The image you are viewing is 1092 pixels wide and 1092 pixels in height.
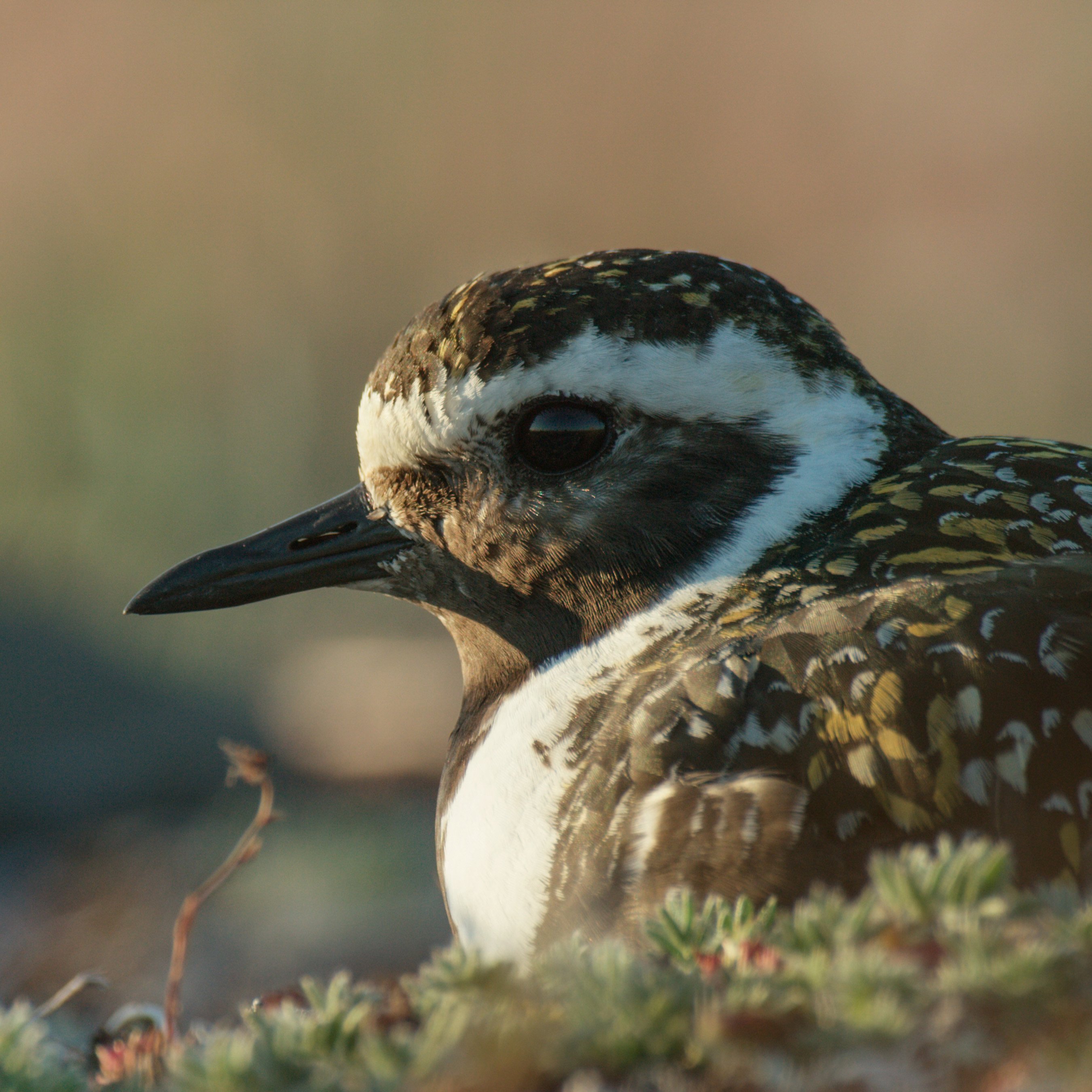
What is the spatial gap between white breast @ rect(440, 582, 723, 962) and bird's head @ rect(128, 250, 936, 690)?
0.07 metres

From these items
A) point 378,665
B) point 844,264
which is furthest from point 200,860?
point 844,264

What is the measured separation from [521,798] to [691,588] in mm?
561

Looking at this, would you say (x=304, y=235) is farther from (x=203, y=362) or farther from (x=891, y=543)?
(x=891, y=543)

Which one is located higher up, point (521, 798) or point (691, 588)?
point (691, 588)

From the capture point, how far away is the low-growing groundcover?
1.19 metres

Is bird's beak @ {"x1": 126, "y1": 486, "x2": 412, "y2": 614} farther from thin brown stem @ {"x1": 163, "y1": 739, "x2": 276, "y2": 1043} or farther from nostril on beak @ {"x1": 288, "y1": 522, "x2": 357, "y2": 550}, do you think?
thin brown stem @ {"x1": 163, "y1": 739, "x2": 276, "y2": 1043}

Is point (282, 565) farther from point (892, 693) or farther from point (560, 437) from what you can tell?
point (892, 693)

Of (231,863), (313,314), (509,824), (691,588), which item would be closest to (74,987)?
(231,863)

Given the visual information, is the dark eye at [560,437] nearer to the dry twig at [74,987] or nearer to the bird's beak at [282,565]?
the bird's beak at [282,565]

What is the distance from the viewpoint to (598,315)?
2791mm

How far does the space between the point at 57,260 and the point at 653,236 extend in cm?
639

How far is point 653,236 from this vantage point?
44.8ft

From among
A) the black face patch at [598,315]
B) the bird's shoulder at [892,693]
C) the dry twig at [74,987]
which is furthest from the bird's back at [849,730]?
the dry twig at [74,987]

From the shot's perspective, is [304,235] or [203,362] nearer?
[203,362]
